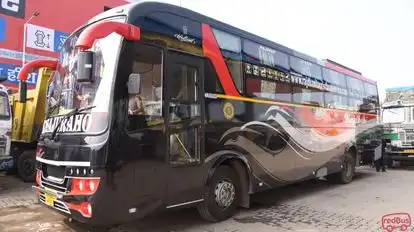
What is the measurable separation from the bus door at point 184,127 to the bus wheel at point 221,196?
0.34 m

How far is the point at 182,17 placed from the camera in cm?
616

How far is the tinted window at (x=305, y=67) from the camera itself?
9.25m

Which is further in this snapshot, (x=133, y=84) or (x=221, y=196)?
(x=221, y=196)

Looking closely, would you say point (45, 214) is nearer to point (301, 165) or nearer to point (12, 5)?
point (301, 165)

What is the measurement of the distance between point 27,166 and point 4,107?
7.41ft

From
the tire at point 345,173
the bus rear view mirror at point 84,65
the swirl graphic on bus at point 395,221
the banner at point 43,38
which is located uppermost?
the banner at point 43,38

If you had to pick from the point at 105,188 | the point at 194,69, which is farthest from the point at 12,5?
the point at 105,188

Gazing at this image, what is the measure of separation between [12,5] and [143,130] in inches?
495

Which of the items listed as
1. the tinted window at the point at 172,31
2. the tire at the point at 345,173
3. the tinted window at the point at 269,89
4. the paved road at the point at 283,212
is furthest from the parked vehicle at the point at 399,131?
the tinted window at the point at 172,31

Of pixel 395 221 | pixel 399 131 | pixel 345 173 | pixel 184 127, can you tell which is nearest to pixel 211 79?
pixel 184 127

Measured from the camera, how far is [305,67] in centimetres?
978

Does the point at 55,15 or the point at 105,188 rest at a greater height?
the point at 55,15

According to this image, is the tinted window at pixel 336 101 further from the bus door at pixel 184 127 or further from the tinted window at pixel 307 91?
the bus door at pixel 184 127

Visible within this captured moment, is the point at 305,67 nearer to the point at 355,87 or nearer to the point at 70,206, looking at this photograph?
the point at 355,87
